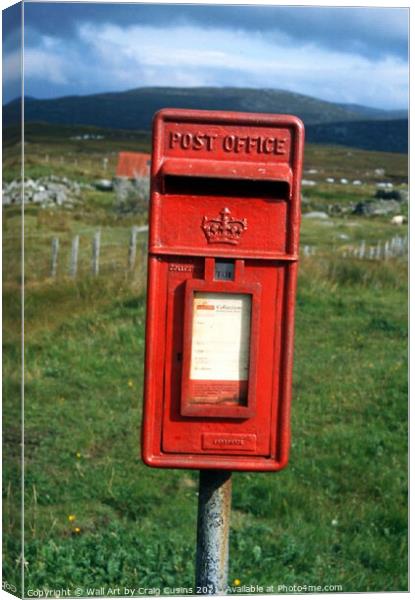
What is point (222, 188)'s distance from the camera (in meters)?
2.74

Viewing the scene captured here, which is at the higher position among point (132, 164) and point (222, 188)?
point (132, 164)

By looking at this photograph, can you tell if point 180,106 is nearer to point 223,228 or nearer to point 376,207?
point 376,207

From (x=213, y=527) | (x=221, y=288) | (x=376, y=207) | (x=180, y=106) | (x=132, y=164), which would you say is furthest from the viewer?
(x=376, y=207)

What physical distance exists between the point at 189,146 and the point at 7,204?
1.90m

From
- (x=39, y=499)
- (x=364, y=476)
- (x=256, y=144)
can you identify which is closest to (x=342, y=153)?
(x=364, y=476)

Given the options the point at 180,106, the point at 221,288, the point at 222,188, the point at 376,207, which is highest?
the point at 180,106

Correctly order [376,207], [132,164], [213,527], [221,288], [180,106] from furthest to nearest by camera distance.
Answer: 1. [376,207]
2. [132,164]
3. [180,106]
4. [213,527]
5. [221,288]

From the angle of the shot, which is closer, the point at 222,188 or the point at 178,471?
the point at 222,188

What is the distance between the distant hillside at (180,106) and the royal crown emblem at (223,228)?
7.40 feet

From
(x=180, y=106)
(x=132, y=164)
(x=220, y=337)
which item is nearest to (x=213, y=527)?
(x=220, y=337)

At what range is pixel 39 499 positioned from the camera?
4637mm

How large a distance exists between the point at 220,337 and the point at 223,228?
32 cm

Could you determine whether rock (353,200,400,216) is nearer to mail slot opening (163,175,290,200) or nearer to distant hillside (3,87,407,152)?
distant hillside (3,87,407,152)

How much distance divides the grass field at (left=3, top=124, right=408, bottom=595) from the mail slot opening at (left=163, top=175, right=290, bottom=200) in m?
1.59
